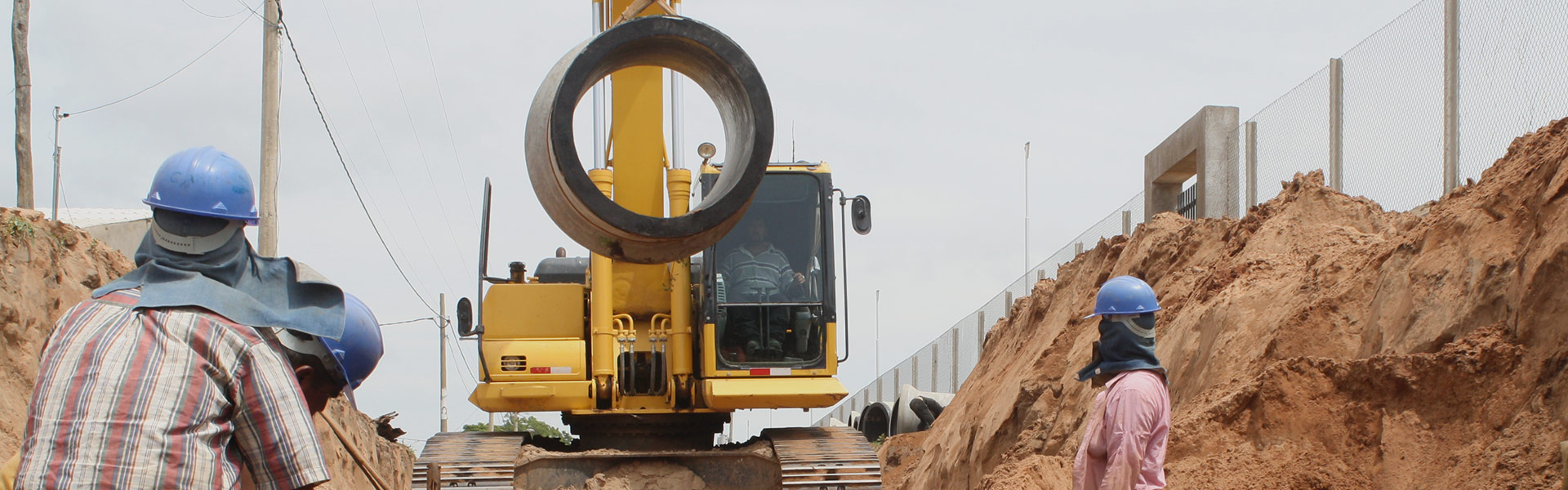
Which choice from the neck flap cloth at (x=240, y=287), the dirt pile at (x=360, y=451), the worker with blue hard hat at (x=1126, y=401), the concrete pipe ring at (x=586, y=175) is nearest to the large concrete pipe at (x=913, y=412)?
the dirt pile at (x=360, y=451)

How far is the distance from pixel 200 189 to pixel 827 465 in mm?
5869

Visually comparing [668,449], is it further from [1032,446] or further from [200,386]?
[200,386]

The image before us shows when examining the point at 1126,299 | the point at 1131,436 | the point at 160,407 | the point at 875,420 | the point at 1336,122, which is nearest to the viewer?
the point at 160,407

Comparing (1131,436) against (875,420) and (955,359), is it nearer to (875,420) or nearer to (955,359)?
(875,420)

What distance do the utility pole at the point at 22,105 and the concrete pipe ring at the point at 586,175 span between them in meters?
13.0

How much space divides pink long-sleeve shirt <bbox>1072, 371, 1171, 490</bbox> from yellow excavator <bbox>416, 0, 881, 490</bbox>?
3506 mm

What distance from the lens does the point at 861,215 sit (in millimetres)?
9156

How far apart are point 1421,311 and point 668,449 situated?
16.6 ft

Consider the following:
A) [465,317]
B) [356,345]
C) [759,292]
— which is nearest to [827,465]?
[759,292]

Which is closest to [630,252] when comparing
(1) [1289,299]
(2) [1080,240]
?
(1) [1289,299]

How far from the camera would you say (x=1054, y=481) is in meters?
9.20

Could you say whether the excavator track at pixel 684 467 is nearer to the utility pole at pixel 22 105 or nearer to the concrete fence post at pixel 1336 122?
the concrete fence post at pixel 1336 122

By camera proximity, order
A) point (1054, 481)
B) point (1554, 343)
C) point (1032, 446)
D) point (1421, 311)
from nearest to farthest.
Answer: point (1554, 343), point (1421, 311), point (1054, 481), point (1032, 446)

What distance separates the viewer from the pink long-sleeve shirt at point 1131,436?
5.03 meters
